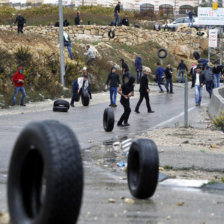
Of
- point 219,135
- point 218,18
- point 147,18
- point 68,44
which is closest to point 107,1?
point 147,18

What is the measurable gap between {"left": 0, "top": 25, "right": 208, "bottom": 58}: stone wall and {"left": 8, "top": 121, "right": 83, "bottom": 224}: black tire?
50.2 m

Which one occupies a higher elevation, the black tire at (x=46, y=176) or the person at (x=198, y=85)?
the black tire at (x=46, y=176)

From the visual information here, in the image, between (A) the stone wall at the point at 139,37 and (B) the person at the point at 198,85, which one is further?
(A) the stone wall at the point at 139,37

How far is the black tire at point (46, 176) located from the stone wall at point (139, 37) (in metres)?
50.2

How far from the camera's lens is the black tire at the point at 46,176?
536 cm

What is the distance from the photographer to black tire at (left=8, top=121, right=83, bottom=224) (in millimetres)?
5355

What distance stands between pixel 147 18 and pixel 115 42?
50.4 ft

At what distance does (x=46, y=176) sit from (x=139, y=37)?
56018mm

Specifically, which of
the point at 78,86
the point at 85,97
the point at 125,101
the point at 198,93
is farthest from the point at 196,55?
the point at 125,101

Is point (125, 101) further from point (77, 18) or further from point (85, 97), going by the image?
point (77, 18)

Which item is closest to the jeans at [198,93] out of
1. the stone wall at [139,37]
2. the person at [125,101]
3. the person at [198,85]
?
the person at [198,85]

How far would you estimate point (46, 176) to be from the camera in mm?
5430

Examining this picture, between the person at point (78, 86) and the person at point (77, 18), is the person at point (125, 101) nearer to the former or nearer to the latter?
the person at point (78, 86)

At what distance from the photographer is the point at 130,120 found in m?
21.9
